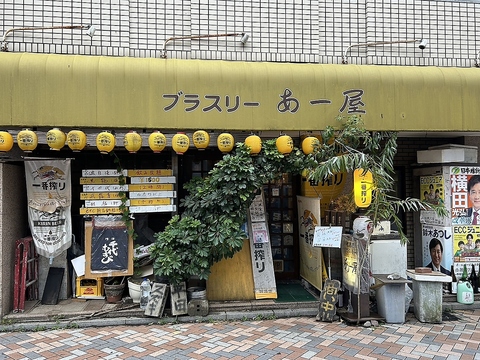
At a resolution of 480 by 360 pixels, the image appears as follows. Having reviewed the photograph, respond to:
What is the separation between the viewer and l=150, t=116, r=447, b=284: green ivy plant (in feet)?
21.4

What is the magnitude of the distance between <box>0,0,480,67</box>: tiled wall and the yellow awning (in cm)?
92

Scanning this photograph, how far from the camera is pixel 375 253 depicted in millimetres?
7336

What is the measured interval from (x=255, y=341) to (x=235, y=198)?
2.48 meters

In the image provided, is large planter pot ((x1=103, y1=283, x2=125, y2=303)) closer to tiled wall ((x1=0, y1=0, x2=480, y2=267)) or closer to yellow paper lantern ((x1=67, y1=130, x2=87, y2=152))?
yellow paper lantern ((x1=67, y1=130, x2=87, y2=152))

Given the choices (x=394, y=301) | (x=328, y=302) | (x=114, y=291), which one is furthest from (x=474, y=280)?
(x=114, y=291)

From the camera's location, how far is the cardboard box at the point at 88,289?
7.41 metres

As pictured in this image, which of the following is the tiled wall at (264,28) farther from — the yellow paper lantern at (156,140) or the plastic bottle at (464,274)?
the plastic bottle at (464,274)

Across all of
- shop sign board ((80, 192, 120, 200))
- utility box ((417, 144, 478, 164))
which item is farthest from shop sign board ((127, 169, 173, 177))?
utility box ((417, 144, 478, 164))

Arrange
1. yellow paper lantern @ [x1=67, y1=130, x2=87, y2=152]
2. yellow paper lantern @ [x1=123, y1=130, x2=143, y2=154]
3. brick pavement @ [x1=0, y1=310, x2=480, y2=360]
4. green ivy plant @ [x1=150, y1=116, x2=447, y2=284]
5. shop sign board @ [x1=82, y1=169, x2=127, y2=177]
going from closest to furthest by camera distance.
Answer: brick pavement @ [x1=0, y1=310, x2=480, y2=360] < yellow paper lantern @ [x1=67, y1=130, x2=87, y2=152] < yellow paper lantern @ [x1=123, y1=130, x2=143, y2=154] < green ivy plant @ [x1=150, y1=116, x2=447, y2=284] < shop sign board @ [x1=82, y1=169, x2=127, y2=177]

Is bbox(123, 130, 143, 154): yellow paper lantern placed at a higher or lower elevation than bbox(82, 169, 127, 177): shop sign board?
higher

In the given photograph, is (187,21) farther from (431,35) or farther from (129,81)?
(431,35)

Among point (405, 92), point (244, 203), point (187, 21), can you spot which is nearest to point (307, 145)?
point (244, 203)

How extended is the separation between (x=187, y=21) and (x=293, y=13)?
2.32 metres

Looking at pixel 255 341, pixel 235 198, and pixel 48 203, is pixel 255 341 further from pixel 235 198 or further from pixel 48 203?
pixel 48 203
